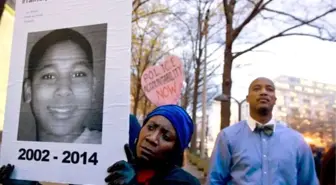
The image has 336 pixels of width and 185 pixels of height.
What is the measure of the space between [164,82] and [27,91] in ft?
5.39

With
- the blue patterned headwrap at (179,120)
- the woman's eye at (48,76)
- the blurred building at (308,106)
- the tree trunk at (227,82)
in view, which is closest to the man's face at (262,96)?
the blue patterned headwrap at (179,120)

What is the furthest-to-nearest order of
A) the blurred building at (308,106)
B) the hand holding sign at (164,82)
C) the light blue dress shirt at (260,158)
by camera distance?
the blurred building at (308,106)
the hand holding sign at (164,82)
the light blue dress shirt at (260,158)

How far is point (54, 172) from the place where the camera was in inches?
84.0

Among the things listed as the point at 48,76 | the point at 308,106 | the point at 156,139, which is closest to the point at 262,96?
the point at 156,139

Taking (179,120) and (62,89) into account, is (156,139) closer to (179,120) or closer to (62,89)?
(179,120)

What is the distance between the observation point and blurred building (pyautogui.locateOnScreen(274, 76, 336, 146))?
3403 cm

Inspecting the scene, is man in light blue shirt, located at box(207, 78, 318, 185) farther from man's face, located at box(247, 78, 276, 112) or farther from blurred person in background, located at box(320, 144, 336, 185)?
blurred person in background, located at box(320, 144, 336, 185)

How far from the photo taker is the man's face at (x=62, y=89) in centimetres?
212

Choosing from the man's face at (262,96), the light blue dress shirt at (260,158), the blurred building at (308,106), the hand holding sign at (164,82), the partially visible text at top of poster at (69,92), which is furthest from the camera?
the blurred building at (308,106)

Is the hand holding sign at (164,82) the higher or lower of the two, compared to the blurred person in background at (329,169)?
higher

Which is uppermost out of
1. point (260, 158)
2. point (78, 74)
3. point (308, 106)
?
point (308, 106)

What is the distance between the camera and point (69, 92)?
7.07 ft

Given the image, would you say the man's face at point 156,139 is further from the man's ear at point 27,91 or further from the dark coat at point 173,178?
the man's ear at point 27,91

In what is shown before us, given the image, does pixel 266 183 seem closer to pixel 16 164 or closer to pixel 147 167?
pixel 147 167
